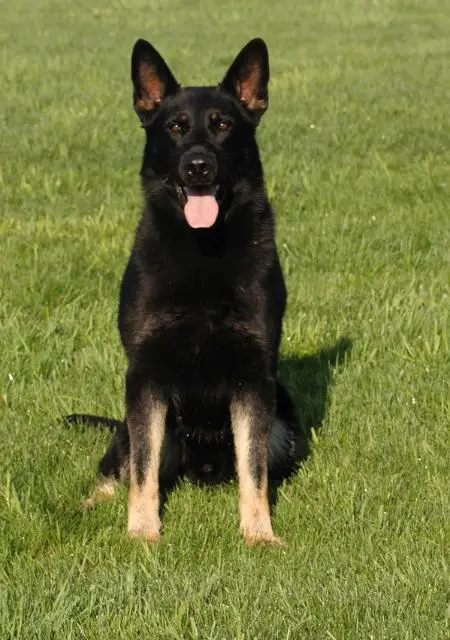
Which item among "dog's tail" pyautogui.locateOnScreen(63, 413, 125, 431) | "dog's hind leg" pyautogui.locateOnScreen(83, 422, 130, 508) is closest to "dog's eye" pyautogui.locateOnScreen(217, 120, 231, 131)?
"dog's hind leg" pyautogui.locateOnScreen(83, 422, 130, 508)

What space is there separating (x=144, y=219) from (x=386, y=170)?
6.03m

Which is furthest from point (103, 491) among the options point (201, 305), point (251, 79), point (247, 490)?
point (251, 79)

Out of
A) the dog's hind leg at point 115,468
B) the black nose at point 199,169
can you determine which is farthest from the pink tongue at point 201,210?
the dog's hind leg at point 115,468

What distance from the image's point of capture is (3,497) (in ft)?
14.6

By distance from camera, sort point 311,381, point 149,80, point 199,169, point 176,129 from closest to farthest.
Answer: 1. point 199,169
2. point 176,129
3. point 149,80
4. point 311,381

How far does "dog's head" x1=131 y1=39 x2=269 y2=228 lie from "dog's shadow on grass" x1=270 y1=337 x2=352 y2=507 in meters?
1.21

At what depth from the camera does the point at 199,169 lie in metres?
4.42

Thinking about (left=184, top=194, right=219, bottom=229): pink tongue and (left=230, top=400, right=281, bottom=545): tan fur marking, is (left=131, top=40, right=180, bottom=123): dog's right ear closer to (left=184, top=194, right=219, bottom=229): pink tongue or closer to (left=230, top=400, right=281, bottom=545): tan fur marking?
(left=184, top=194, right=219, bottom=229): pink tongue

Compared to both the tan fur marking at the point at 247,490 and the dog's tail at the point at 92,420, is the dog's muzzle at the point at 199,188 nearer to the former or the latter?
the tan fur marking at the point at 247,490

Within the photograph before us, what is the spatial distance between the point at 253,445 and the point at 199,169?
1.13 m

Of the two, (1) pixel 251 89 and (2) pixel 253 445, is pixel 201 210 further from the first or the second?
(2) pixel 253 445

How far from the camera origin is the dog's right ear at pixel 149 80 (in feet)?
15.7

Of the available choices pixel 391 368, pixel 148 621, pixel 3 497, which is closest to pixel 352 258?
pixel 391 368

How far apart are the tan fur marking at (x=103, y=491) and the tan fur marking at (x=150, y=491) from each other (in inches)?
7.3
